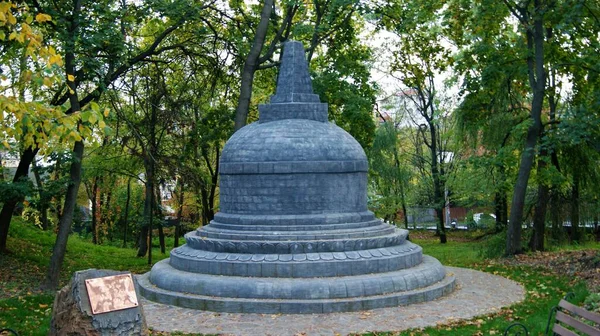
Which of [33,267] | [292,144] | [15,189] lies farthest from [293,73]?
[33,267]

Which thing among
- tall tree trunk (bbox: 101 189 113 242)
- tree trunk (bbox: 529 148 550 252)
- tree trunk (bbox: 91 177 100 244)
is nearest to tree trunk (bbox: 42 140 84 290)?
tree trunk (bbox: 91 177 100 244)

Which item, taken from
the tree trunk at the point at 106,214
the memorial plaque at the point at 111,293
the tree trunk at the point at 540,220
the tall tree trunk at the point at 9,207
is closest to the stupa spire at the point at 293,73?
the tall tree trunk at the point at 9,207

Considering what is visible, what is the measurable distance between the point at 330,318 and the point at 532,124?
34.9 feet

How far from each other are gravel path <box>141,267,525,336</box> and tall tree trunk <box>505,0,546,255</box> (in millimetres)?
6609

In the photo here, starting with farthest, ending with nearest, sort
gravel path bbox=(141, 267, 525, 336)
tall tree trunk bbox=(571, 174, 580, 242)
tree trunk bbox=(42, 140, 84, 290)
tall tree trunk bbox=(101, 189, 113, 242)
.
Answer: tall tree trunk bbox=(101, 189, 113, 242) → tall tree trunk bbox=(571, 174, 580, 242) → tree trunk bbox=(42, 140, 84, 290) → gravel path bbox=(141, 267, 525, 336)

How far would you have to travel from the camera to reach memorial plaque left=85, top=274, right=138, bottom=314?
310 inches

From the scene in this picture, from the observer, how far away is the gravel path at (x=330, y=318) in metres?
11.1

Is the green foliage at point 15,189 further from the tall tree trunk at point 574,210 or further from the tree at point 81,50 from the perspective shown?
the tall tree trunk at point 574,210

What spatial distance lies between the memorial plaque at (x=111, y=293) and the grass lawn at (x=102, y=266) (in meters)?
3.84

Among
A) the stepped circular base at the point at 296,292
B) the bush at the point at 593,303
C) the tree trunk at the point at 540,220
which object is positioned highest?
the tree trunk at the point at 540,220

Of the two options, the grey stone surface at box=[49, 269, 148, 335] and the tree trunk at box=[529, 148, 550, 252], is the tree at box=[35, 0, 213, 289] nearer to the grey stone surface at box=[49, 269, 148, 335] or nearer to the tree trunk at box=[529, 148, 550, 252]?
the grey stone surface at box=[49, 269, 148, 335]

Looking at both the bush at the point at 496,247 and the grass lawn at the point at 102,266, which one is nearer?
the grass lawn at the point at 102,266

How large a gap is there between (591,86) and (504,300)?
10.5 m

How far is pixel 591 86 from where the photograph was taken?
20.5 m
